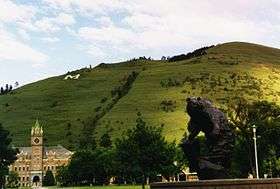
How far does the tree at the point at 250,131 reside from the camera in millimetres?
68062

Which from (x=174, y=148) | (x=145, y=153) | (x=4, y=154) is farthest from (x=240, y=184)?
(x=4, y=154)

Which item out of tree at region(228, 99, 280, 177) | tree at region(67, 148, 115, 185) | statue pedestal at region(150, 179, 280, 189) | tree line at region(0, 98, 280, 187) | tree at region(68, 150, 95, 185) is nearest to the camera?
statue pedestal at region(150, 179, 280, 189)

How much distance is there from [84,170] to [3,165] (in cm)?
4494

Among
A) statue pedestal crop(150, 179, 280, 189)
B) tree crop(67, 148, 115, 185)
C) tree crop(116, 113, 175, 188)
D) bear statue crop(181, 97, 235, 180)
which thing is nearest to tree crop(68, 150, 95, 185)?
tree crop(67, 148, 115, 185)

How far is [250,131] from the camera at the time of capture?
70062 millimetres

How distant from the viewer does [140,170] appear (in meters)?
64.8

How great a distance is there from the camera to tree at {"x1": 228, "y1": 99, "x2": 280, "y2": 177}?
6806 cm

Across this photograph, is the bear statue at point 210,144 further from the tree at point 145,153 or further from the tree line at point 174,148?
the tree at point 145,153

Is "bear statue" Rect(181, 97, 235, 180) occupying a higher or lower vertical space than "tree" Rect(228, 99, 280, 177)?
lower

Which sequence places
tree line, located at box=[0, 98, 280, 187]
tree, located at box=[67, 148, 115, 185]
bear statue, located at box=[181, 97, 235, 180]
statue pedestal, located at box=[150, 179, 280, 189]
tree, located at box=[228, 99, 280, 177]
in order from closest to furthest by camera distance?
1. statue pedestal, located at box=[150, 179, 280, 189]
2. bear statue, located at box=[181, 97, 235, 180]
3. tree line, located at box=[0, 98, 280, 187]
4. tree, located at box=[228, 99, 280, 177]
5. tree, located at box=[67, 148, 115, 185]

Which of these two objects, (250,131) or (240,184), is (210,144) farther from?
(250,131)

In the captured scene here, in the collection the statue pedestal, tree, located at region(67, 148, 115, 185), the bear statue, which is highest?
tree, located at region(67, 148, 115, 185)

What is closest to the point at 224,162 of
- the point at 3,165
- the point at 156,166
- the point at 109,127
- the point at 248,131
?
the point at 156,166

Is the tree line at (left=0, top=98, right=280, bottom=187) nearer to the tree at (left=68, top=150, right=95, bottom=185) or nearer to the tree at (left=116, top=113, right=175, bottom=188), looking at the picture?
the tree at (left=116, top=113, right=175, bottom=188)
